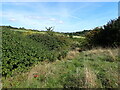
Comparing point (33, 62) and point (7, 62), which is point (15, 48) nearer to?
point (7, 62)

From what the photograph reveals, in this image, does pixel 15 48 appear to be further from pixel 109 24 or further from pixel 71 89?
pixel 109 24

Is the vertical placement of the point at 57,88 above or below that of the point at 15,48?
below

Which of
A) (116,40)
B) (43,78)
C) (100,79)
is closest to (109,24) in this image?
(116,40)

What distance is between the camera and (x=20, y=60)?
3.99 meters

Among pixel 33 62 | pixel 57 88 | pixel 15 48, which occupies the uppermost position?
pixel 15 48

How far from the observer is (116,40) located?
10.7 m

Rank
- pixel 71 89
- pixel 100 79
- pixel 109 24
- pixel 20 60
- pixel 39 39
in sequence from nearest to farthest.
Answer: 1. pixel 71 89
2. pixel 100 79
3. pixel 20 60
4. pixel 39 39
5. pixel 109 24

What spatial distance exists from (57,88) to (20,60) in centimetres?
186

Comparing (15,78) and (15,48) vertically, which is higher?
(15,48)

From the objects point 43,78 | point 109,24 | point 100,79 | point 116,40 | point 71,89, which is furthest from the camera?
point 109,24

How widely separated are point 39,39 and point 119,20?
8483mm

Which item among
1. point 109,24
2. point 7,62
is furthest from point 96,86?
point 109,24

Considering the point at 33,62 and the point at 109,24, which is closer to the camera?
the point at 33,62

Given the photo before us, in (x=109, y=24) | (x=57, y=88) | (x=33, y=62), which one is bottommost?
(x=57, y=88)
